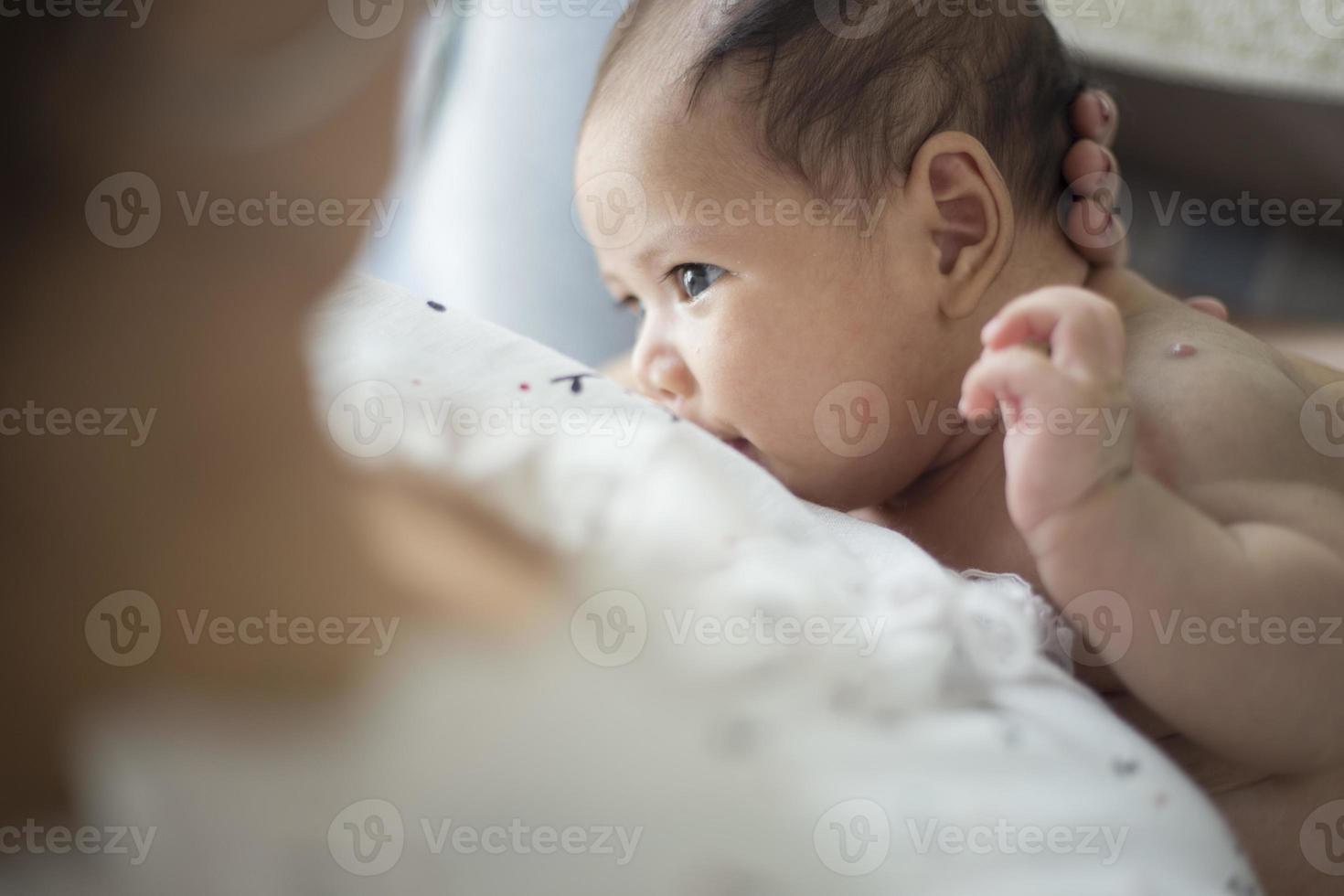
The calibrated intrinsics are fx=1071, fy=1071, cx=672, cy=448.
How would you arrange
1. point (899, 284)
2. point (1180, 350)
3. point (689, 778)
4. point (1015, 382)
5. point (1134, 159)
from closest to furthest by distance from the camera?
point (689, 778)
point (1015, 382)
point (1180, 350)
point (899, 284)
point (1134, 159)

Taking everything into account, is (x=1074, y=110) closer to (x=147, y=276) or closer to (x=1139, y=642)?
(x=1139, y=642)

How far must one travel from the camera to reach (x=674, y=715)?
56 centimetres

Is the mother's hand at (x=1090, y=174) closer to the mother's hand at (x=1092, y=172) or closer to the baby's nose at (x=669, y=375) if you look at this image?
the mother's hand at (x=1092, y=172)

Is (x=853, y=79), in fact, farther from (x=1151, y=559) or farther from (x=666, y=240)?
(x=1151, y=559)

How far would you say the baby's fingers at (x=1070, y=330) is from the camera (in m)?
0.65

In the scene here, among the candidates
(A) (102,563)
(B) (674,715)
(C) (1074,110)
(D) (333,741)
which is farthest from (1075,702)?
(C) (1074,110)

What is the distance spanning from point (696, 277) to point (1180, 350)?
40cm

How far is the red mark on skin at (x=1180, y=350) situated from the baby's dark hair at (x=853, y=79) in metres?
0.24

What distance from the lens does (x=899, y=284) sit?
0.90 meters

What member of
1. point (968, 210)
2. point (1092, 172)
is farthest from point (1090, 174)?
point (968, 210)

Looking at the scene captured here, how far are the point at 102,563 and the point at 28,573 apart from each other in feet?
0.11

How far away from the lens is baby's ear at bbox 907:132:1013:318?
902 mm

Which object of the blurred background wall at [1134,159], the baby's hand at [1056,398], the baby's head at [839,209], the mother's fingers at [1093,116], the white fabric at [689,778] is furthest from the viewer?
the blurred background wall at [1134,159]

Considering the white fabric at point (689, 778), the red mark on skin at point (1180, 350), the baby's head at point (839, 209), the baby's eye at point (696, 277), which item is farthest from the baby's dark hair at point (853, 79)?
the white fabric at point (689, 778)
